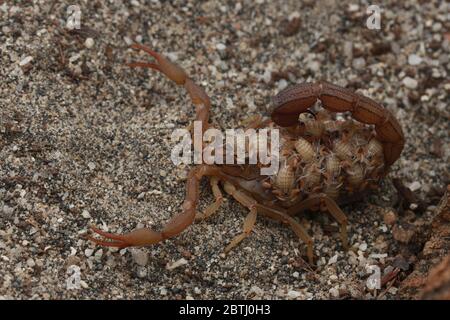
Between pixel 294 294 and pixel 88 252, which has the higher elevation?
pixel 88 252

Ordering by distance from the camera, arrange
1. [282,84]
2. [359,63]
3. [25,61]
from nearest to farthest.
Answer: [25,61] → [282,84] → [359,63]

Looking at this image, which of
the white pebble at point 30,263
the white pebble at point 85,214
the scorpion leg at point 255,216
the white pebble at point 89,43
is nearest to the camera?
the white pebble at point 30,263

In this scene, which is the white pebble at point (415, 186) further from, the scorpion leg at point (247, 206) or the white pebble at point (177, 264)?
the white pebble at point (177, 264)

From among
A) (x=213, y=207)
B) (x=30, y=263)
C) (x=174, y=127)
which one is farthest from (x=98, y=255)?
(x=174, y=127)

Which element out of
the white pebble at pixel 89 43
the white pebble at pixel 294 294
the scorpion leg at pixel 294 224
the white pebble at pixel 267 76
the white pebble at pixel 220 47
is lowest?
the white pebble at pixel 294 294

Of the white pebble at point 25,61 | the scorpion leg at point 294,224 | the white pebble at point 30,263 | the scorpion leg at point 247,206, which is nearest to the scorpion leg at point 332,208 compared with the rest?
the scorpion leg at point 294,224

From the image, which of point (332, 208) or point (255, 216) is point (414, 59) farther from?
point (255, 216)

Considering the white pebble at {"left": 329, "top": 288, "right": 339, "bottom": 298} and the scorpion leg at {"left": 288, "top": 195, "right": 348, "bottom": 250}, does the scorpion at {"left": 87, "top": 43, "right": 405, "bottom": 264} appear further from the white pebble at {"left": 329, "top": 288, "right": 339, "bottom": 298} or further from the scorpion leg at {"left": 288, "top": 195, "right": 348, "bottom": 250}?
the white pebble at {"left": 329, "top": 288, "right": 339, "bottom": 298}

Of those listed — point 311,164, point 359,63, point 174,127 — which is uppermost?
point 359,63
